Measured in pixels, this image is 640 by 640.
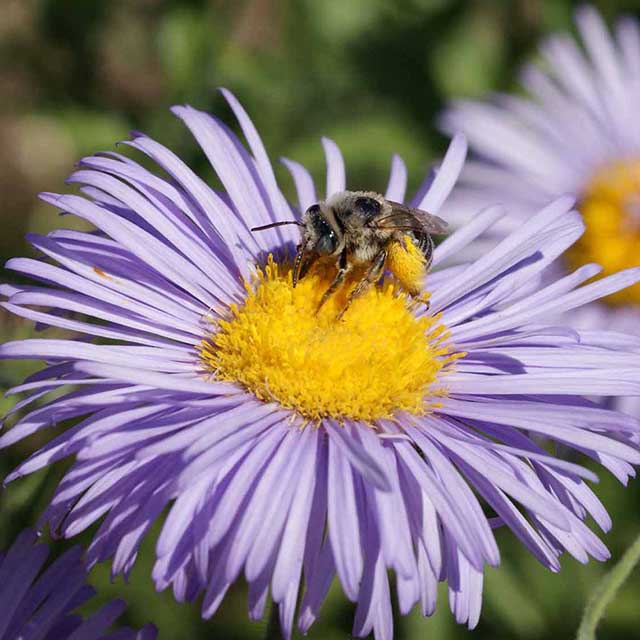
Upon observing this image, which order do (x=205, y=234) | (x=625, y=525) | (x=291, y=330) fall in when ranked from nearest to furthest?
(x=291, y=330), (x=205, y=234), (x=625, y=525)

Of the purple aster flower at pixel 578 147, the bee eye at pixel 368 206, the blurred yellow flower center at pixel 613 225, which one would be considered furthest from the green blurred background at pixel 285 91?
the bee eye at pixel 368 206

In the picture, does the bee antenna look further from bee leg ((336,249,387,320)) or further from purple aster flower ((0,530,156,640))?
purple aster flower ((0,530,156,640))

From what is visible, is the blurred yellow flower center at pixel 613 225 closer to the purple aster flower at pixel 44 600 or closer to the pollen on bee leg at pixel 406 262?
the pollen on bee leg at pixel 406 262

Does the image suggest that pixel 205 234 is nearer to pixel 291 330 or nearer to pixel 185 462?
Answer: pixel 291 330

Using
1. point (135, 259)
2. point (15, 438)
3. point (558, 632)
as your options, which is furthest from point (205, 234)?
point (558, 632)

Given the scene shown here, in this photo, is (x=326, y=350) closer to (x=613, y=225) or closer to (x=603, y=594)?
(x=603, y=594)

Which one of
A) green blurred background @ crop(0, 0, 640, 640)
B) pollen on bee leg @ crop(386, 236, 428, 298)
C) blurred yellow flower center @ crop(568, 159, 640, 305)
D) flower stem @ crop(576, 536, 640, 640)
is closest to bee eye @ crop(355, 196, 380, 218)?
pollen on bee leg @ crop(386, 236, 428, 298)

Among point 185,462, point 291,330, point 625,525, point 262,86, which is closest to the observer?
point 185,462

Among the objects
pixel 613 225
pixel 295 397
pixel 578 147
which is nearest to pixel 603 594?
pixel 295 397
